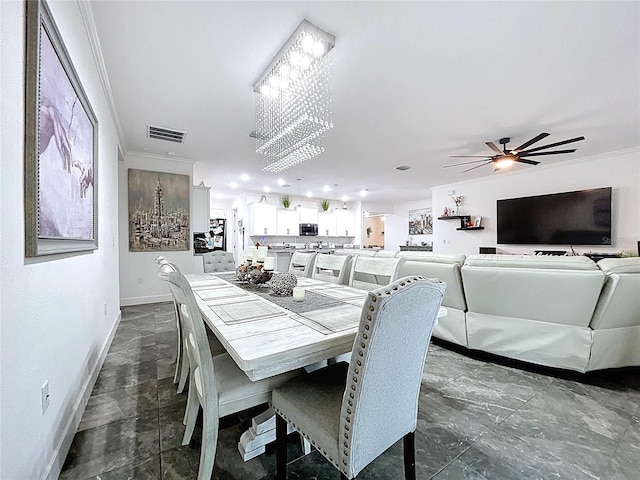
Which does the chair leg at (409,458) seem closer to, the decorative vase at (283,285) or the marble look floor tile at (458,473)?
the marble look floor tile at (458,473)

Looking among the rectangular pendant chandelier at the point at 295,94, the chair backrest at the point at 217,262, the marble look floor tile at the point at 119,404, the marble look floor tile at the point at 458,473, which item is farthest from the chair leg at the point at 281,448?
the chair backrest at the point at 217,262

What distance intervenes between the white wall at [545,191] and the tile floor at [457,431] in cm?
377

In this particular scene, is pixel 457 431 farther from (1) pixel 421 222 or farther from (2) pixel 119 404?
(1) pixel 421 222

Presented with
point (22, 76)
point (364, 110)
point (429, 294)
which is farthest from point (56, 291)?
point (364, 110)

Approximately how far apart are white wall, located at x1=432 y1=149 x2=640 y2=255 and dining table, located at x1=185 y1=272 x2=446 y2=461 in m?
5.51

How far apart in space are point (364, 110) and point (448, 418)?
9.92 feet

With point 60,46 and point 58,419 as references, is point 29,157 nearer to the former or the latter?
point 60,46

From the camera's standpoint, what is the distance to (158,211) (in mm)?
4820

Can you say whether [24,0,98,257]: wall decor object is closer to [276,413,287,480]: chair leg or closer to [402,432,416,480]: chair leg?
[276,413,287,480]: chair leg

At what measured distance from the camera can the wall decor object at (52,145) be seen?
1.03 meters

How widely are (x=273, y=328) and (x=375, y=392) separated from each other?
0.51m

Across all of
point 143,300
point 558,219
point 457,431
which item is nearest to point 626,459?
point 457,431

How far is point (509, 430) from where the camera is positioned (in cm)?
161

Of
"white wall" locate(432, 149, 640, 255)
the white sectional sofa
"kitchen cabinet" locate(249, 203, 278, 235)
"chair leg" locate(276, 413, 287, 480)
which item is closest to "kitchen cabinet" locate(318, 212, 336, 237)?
"kitchen cabinet" locate(249, 203, 278, 235)
